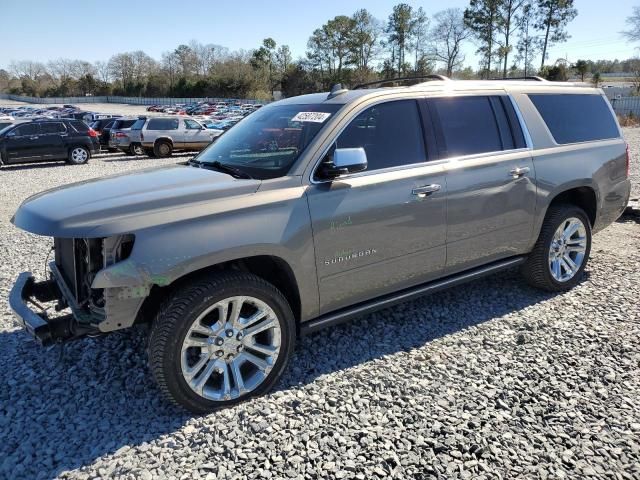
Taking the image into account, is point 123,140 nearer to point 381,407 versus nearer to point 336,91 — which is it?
point 336,91

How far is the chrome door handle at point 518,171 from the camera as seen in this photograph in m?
4.24

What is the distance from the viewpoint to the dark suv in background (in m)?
18.1

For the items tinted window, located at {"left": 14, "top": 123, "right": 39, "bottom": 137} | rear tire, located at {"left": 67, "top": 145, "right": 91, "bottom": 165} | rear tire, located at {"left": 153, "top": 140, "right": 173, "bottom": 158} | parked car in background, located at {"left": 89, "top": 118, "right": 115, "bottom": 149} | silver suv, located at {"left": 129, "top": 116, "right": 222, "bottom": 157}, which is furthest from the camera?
parked car in background, located at {"left": 89, "top": 118, "right": 115, "bottom": 149}

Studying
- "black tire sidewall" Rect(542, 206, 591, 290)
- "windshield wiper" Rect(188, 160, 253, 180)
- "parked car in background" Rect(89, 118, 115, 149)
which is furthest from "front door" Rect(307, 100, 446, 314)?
"parked car in background" Rect(89, 118, 115, 149)

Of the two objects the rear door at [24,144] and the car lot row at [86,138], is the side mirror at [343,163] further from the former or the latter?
the rear door at [24,144]

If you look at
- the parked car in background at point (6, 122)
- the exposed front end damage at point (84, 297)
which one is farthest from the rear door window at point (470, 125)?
the parked car in background at point (6, 122)

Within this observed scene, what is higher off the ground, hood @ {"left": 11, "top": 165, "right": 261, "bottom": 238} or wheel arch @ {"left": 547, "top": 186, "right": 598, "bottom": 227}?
hood @ {"left": 11, "top": 165, "right": 261, "bottom": 238}

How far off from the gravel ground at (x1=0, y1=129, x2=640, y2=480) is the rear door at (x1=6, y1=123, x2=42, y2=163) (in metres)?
16.5

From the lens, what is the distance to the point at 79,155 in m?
19.2

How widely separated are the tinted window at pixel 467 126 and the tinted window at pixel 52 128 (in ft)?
61.2

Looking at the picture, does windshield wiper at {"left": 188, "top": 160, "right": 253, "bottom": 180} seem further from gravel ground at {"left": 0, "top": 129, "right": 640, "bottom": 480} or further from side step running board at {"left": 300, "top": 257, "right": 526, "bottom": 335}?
gravel ground at {"left": 0, "top": 129, "right": 640, "bottom": 480}

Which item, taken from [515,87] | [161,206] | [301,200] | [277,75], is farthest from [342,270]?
[277,75]

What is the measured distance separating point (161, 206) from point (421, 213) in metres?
1.85

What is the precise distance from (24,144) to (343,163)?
1881 centimetres
